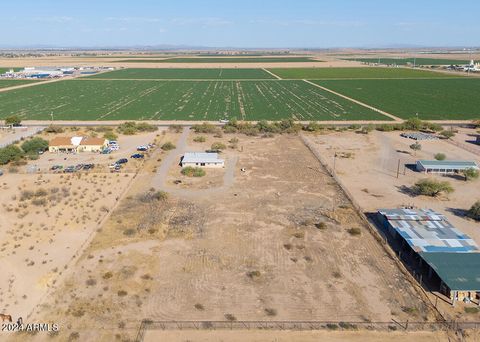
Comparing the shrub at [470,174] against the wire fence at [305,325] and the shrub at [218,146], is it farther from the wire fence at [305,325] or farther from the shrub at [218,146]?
the shrub at [218,146]

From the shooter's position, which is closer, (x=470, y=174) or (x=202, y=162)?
(x=470, y=174)

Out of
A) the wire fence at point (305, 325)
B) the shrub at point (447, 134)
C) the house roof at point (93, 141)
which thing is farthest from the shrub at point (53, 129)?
the shrub at point (447, 134)

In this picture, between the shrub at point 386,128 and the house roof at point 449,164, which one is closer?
the house roof at point 449,164

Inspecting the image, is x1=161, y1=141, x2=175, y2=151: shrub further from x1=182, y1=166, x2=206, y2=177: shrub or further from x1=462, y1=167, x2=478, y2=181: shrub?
x1=462, y1=167, x2=478, y2=181: shrub

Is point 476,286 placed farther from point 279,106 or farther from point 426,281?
point 279,106

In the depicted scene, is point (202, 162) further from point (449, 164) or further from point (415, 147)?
point (415, 147)

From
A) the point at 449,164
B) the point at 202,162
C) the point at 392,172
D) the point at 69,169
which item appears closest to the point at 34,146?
the point at 69,169

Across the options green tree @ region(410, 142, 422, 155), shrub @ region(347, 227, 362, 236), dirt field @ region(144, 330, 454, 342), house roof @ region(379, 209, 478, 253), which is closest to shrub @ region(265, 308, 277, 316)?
dirt field @ region(144, 330, 454, 342)
